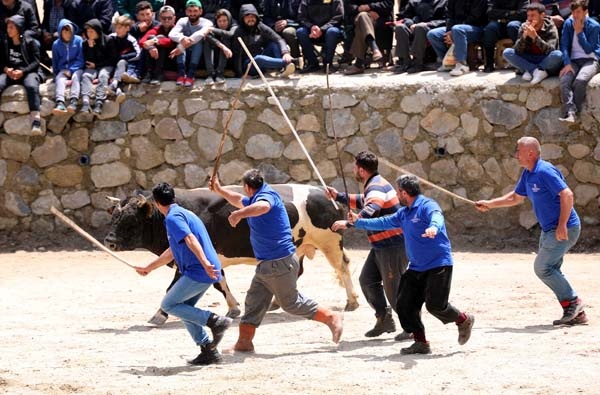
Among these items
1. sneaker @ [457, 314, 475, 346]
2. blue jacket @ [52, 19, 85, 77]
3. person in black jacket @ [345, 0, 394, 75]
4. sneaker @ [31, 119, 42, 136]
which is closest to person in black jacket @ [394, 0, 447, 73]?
person in black jacket @ [345, 0, 394, 75]

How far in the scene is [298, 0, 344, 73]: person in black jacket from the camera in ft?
57.4

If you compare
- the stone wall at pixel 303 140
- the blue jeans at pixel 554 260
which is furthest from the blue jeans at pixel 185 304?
the stone wall at pixel 303 140

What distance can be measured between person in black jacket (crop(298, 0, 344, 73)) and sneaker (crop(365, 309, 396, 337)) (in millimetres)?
7108

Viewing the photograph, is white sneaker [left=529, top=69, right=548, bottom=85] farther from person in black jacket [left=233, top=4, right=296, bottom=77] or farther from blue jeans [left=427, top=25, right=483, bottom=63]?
person in black jacket [left=233, top=4, right=296, bottom=77]

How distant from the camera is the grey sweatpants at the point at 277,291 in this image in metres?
10.1

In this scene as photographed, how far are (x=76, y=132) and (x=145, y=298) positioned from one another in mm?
4344

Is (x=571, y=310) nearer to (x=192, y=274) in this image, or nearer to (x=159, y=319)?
(x=192, y=274)

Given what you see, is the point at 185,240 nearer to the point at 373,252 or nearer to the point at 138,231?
the point at 373,252

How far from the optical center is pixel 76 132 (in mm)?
17359

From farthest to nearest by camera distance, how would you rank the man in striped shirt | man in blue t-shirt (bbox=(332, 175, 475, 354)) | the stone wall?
the stone wall, the man in striped shirt, man in blue t-shirt (bbox=(332, 175, 475, 354))

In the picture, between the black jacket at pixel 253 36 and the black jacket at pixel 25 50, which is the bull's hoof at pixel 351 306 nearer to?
the black jacket at pixel 253 36

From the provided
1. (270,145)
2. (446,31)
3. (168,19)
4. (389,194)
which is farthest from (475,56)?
(389,194)

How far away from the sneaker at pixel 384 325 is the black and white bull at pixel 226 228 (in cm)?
182

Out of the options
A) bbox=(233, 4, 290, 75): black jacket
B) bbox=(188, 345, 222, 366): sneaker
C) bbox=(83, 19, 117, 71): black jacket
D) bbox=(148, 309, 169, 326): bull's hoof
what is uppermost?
bbox=(233, 4, 290, 75): black jacket
